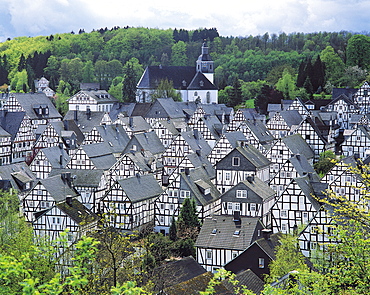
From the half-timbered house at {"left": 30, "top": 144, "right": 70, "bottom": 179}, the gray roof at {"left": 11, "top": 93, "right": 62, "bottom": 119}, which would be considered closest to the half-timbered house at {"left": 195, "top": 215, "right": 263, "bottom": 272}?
the half-timbered house at {"left": 30, "top": 144, "right": 70, "bottom": 179}

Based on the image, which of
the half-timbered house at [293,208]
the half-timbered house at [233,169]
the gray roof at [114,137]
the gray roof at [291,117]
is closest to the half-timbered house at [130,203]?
the half-timbered house at [233,169]

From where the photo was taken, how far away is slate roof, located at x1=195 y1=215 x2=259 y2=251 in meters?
42.1

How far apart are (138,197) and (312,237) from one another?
14309 mm

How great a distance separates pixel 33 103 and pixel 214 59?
81645 millimetres

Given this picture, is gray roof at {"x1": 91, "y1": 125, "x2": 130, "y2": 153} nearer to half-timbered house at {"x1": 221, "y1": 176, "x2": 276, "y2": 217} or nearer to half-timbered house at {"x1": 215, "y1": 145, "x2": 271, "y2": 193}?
half-timbered house at {"x1": 215, "y1": 145, "x2": 271, "y2": 193}

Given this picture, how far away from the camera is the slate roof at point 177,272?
106 ft

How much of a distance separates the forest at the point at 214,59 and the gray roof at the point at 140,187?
54.1m

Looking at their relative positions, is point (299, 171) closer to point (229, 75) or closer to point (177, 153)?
point (177, 153)

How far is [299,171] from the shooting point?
5559 cm

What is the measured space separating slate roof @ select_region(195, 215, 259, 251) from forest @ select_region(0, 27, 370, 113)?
63618 millimetres

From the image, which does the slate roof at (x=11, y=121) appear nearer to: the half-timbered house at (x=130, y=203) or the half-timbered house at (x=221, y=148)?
the half-timbered house at (x=221, y=148)

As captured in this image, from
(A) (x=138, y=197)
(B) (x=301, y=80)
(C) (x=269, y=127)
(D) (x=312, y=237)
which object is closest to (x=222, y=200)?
(A) (x=138, y=197)

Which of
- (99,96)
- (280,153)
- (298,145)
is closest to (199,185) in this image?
(280,153)

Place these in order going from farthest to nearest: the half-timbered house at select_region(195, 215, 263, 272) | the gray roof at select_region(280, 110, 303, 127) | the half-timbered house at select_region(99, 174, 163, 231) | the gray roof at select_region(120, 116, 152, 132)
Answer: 1. the gray roof at select_region(120, 116, 152, 132)
2. the gray roof at select_region(280, 110, 303, 127)
3. the half-timbered house at select_region(99, 174, 163, 231)
4. the half-timbered house at select_region(195, 215, 263, 272)
